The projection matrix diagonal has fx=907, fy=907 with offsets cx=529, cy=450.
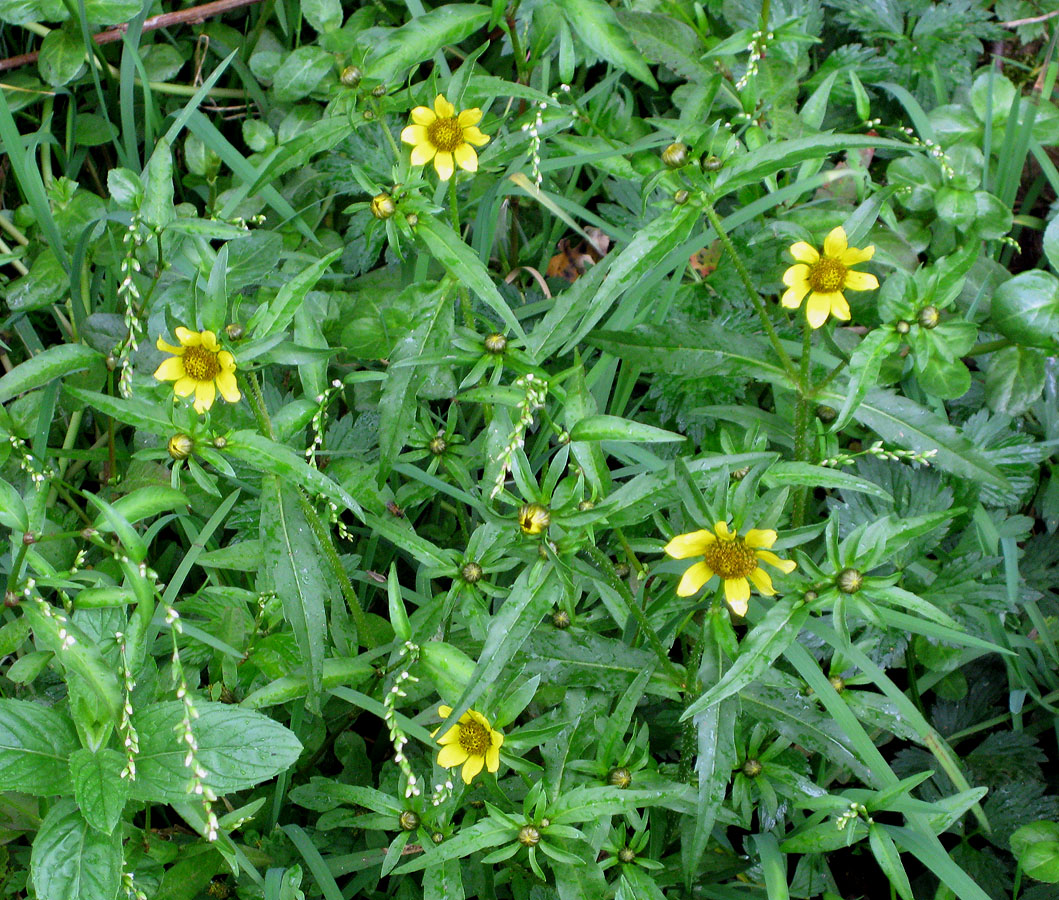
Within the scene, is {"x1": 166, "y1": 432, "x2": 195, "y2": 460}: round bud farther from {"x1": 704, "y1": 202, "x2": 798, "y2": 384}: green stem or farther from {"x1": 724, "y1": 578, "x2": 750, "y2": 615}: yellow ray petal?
{"x1": 704, "y1": 202, "x2": 798, "y2": 384}: green stem

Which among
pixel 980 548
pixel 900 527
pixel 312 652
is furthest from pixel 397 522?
pixel 980 548

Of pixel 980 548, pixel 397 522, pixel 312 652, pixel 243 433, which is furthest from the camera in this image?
pixel 980 548

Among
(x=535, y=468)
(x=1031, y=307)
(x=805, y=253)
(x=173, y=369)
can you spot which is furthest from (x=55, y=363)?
(x=1031, y=307)

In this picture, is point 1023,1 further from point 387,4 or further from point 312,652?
point 312,652

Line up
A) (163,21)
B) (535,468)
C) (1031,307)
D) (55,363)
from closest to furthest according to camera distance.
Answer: (55,363), (1031,307), (535,468), (163,21)

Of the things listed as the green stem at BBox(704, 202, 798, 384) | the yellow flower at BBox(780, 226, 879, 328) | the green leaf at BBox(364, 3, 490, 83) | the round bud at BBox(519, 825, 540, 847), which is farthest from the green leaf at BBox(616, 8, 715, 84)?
the round bud at BBox(519, 825, 540, 847)

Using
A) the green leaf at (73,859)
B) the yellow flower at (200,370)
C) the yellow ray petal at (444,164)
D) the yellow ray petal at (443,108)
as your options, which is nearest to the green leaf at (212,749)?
the green leaf at (73,859)

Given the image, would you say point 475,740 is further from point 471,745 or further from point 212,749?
point 212,749

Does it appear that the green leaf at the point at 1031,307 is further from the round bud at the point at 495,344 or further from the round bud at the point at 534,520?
the round bud at the point at 534,520
